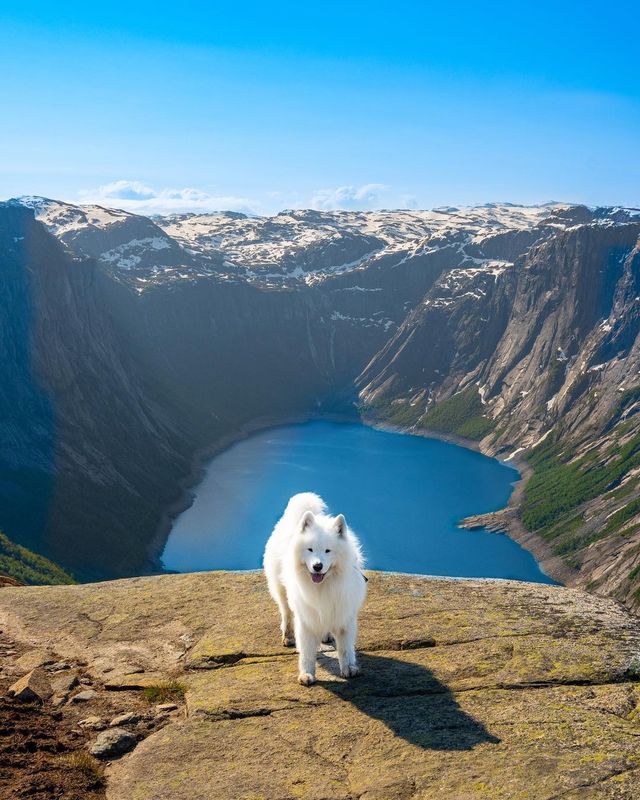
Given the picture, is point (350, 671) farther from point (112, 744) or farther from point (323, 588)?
point (112, 744)

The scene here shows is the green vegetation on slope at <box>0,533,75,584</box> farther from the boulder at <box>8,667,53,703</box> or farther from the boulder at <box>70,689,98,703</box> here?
the boulder at <box>70,689,98,703</box>

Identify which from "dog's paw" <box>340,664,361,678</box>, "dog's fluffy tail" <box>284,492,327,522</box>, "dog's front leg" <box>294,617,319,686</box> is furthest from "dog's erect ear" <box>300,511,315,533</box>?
"dog's paw" <box>340,664,361,678</box>

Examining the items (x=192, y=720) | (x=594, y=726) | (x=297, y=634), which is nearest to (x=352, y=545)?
(x=297, y=634)

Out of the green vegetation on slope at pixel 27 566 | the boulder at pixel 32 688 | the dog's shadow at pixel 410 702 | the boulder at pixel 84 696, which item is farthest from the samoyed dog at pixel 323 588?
the green vegetation on slope at pixel 27 566

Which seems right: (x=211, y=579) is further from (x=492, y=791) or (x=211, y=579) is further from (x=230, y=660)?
(x=492, y=791)

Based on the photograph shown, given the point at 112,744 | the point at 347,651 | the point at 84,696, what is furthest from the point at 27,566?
the point at 112,744
